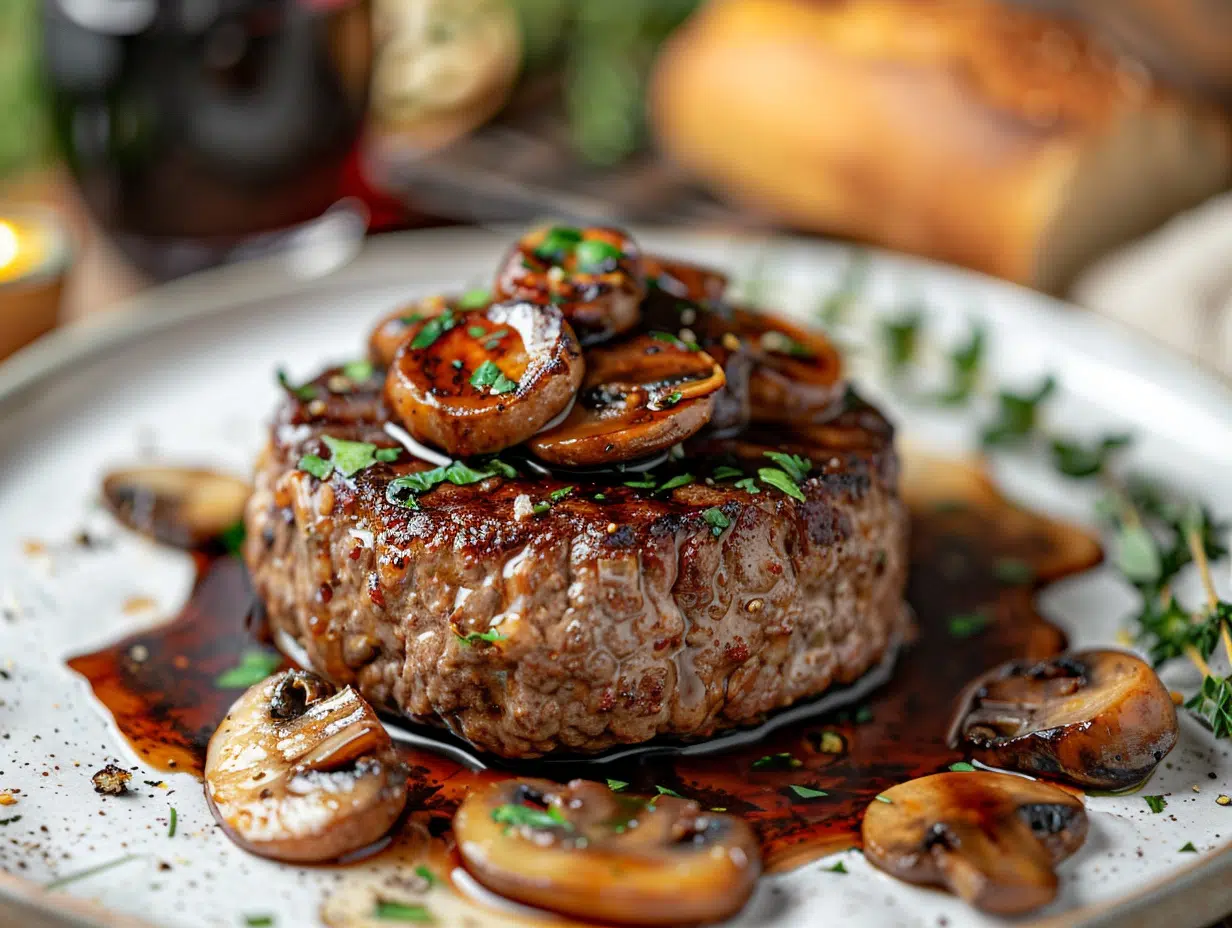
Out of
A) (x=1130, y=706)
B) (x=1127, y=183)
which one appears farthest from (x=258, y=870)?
(x=1127, y=183)

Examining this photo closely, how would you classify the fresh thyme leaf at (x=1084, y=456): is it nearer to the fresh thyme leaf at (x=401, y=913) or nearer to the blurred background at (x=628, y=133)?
the blurred background at (x=628, y=133)

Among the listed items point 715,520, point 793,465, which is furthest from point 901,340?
point 715,520

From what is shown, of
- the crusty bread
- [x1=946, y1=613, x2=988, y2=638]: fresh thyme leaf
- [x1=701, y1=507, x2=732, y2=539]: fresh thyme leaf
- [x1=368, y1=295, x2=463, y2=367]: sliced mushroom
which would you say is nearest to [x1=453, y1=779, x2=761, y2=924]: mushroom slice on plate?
[x1=701, y1=507, x2=732, y2=539]: fresh thyme leaf

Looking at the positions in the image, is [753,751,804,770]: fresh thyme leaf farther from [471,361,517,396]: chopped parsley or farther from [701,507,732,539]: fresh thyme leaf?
[471,361,517,396]: chopped parsley

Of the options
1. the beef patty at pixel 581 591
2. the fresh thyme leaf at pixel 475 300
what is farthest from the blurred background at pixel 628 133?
the beef patty at pixel 581 591

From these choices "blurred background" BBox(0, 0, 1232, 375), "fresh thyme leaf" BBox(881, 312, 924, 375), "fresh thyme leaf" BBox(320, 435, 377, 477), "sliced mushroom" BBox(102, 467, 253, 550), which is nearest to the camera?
"fresh thyme leaf" BBox(320, 435, 377, 477)

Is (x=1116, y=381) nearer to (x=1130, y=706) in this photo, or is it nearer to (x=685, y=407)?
(x=1130, y=706)

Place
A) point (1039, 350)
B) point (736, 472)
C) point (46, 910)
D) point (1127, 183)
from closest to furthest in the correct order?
point (46, 910)
point (736, 472)
point (1039, 350)
point (1127, 183)
